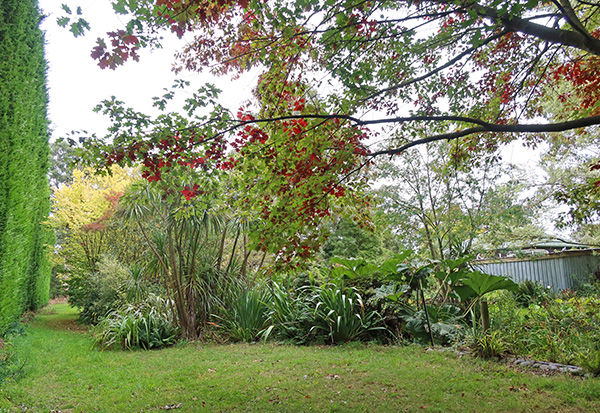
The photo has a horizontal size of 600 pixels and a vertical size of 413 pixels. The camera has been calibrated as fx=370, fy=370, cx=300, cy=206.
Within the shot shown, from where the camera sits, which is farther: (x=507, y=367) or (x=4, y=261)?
(x=4, y=261)

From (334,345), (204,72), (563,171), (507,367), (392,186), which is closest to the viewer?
(507,367)

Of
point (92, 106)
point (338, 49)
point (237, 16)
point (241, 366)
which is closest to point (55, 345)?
point (241, 366)

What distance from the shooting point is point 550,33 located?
10.1ft

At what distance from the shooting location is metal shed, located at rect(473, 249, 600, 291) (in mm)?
10211

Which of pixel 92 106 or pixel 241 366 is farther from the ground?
pixel 92 106

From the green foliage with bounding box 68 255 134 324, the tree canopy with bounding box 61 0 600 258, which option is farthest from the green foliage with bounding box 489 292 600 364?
the green foliage with bounding box 68 255 134 324

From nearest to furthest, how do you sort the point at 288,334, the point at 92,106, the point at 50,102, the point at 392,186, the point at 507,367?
the point at 92,106, the point at 507,367, the point at 288,334, the point at 392,186, the point at 50,102

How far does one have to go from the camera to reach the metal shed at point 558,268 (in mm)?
10211

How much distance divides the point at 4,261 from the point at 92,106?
4.81 metres

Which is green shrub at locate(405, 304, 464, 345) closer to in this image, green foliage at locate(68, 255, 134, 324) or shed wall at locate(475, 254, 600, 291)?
shed wall at locate(475, 254, 600, 291)

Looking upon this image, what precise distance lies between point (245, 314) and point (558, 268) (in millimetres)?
8892

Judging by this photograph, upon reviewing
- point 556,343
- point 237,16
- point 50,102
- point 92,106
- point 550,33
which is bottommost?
point 556,343

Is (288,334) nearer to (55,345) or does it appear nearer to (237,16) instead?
(55,345)

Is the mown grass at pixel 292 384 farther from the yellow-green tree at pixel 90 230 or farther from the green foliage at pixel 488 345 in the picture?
the yellow-green tree at pixel 90 230
